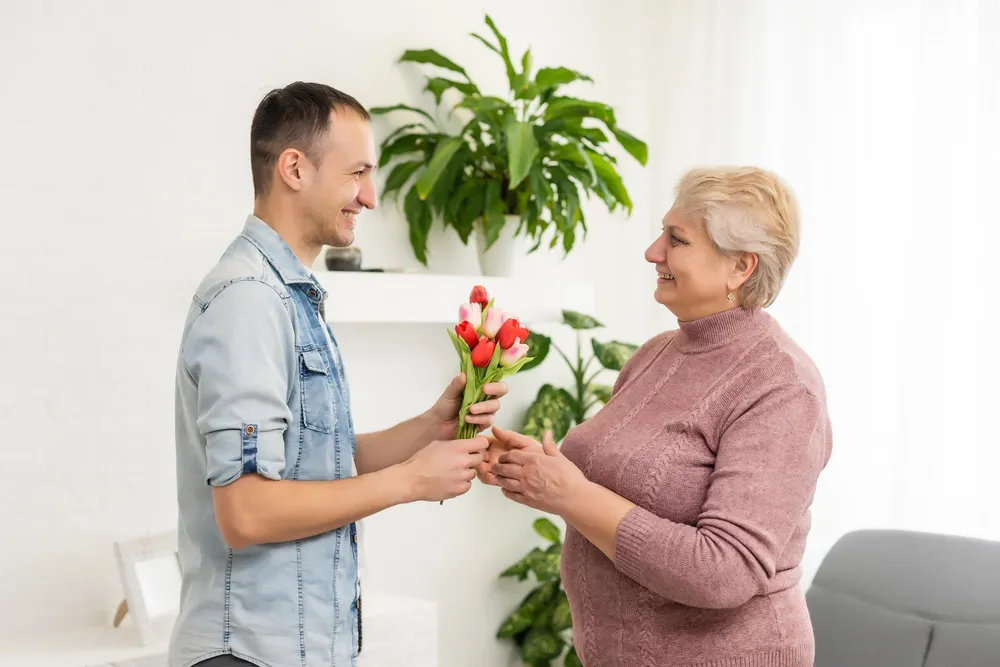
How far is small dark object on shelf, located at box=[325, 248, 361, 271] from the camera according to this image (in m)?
2.79

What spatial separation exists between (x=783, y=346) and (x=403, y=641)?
144cm

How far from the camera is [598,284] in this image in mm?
4023

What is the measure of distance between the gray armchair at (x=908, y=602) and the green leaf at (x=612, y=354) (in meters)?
0.98

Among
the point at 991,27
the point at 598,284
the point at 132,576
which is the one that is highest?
the point at 991,27

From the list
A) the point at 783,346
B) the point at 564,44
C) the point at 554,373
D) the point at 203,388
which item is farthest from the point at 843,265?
the point at 203,388

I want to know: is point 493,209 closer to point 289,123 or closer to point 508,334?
point 508,334

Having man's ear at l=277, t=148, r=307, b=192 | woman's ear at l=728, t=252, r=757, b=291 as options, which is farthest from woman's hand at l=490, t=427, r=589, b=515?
man's ear at l=277, t=148, r=307, b=192

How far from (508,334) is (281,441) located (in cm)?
51

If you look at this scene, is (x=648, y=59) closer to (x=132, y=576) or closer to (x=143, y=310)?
(x=143, y=310)

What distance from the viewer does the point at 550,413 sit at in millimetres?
3463

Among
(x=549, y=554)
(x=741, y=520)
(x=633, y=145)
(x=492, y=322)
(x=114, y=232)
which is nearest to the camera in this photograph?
(x=741, y=520)

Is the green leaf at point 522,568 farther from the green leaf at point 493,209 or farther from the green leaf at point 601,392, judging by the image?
the green leaf at point 493,209

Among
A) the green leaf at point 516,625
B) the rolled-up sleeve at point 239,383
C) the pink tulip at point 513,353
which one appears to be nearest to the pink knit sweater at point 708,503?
the pink tulip at point 513,353

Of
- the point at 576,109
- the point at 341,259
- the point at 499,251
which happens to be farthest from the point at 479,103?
the point at 341,259
